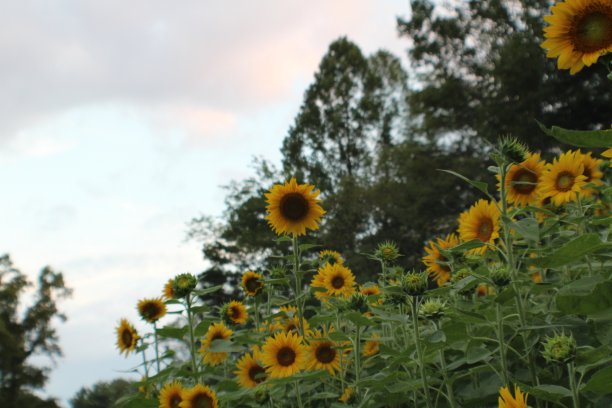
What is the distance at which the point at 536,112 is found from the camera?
57.2ft

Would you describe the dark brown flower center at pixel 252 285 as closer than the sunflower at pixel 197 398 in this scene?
No

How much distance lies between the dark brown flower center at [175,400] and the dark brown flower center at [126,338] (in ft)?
4.73

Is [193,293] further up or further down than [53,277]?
further down

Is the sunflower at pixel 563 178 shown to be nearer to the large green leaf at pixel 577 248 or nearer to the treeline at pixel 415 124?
the large green leaf at pixel 577 248

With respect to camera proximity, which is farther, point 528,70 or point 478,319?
point 528,70

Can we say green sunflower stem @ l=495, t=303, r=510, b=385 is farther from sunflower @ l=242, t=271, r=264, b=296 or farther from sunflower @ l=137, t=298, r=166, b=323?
sunflower @ l=137, t=298, r=166, b=323

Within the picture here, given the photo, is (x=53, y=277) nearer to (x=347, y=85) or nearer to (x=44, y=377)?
(x=44, y=377)

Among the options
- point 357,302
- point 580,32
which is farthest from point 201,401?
point 580,32

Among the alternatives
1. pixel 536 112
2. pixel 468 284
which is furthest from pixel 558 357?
pixel 536 112

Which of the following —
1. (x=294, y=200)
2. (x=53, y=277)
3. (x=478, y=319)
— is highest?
(x=53, y=277)

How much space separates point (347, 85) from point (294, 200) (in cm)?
2298

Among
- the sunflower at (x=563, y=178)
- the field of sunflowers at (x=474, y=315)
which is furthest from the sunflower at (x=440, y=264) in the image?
the sunflower at (x=563, y=178)

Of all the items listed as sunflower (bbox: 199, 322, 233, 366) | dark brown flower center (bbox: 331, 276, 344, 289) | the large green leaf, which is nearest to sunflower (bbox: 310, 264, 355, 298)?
dark brown flower center (bbox: 331, 276, 344, 289)

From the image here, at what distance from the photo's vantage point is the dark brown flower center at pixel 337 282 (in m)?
3.64
